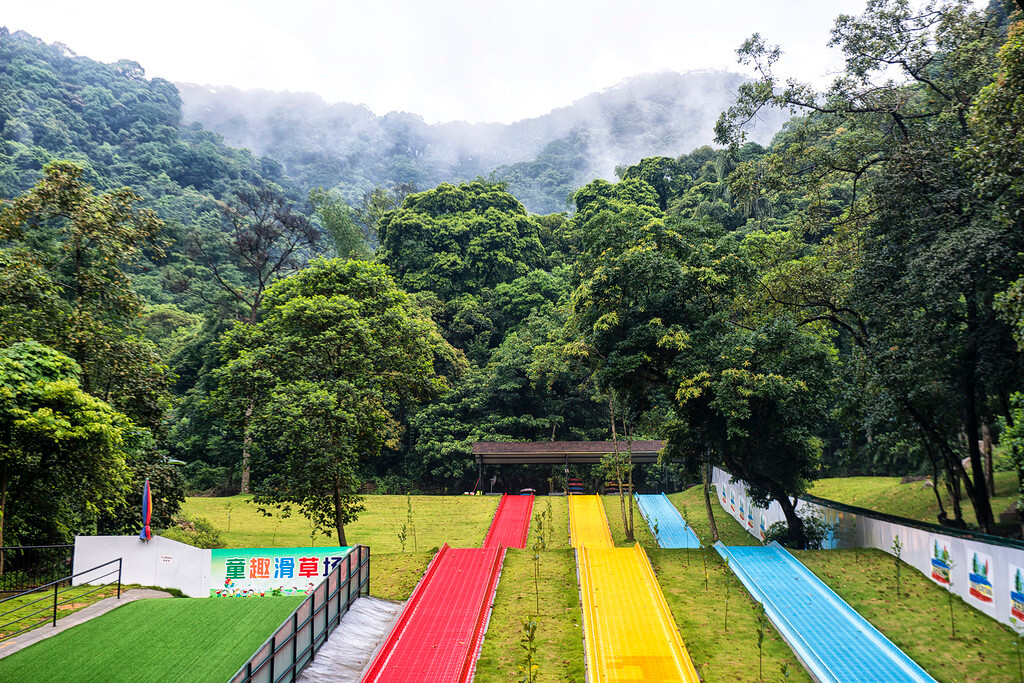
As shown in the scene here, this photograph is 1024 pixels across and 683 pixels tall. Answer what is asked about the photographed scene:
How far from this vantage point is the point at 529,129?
173 meters

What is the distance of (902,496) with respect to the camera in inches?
859

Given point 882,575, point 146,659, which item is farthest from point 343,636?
point 882,575

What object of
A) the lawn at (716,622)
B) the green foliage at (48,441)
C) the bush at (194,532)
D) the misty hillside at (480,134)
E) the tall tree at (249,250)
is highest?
the misty hillside at (480,134)

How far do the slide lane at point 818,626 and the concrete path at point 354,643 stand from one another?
736 centimetres

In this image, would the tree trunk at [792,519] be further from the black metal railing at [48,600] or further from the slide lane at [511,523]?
the black metal railing at [48,600]

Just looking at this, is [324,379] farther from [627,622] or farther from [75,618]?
[627,622]

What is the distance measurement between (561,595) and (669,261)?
10.1m

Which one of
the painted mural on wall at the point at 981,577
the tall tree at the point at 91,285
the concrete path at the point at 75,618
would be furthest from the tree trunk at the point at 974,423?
the tall tree at the point at 91,285

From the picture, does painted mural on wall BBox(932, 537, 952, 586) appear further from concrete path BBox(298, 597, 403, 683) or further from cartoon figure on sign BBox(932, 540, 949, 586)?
concrete path BBox(298, 597, 403, 683)

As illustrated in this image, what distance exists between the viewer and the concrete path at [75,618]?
9.70 metres

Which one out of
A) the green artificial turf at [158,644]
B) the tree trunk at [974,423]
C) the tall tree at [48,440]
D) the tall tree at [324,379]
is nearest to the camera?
the green artificial turf at [158,644]

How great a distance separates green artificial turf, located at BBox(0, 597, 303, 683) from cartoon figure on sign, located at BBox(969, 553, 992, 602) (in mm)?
12928

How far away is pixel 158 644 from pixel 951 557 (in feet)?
48.8

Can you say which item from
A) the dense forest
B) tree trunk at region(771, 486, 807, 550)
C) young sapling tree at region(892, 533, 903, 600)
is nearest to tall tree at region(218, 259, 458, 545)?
the dense forest
